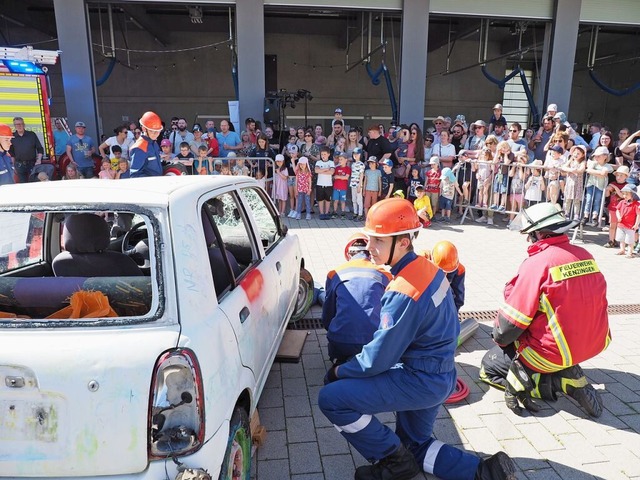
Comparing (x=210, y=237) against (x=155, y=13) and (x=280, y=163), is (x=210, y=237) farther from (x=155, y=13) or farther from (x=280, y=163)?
(x=155, y=13)

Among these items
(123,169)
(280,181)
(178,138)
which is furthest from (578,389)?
(178,138)

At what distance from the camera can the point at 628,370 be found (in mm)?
3969

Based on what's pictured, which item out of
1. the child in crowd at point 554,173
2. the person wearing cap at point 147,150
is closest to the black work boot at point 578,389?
the person wearing cap at point 147,150

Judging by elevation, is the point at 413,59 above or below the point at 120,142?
above

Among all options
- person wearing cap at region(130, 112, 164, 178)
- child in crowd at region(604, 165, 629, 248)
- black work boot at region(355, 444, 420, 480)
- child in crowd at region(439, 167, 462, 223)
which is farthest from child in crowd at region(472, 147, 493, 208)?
black work boot at region(355, 444, 420, 480)

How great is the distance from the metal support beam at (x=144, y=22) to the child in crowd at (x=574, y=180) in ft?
49.2

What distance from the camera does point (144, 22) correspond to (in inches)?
757

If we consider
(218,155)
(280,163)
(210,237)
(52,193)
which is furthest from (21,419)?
(218,155)

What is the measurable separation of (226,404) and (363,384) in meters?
0.81

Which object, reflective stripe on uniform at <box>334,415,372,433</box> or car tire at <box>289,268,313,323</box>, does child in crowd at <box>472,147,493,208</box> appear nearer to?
car tire at <box>289,268,313,323</box>

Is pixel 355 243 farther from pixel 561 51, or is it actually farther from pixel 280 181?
pixel 561 51

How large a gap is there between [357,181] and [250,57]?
541cm

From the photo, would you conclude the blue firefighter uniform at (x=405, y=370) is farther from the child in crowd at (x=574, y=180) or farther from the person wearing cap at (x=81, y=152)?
the person wearing cap at (x=81, y=152)

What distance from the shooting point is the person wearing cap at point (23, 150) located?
1077 cm
